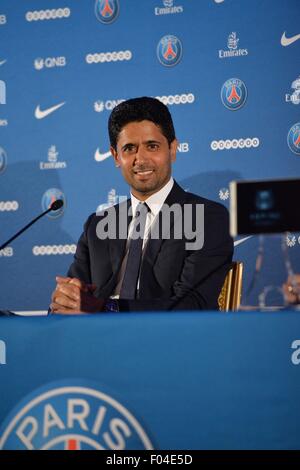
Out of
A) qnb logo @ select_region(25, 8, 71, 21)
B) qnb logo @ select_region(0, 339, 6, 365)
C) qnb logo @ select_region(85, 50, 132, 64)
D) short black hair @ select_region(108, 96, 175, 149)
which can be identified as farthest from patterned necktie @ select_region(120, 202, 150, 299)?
qnb logo @ select_region(25, 8, 71, 21)

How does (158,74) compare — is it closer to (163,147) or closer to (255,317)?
(163,147)

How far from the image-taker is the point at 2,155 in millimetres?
4469

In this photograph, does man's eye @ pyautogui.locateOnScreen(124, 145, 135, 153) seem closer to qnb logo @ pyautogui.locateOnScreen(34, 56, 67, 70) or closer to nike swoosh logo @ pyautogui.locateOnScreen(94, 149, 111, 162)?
nike swoosh logo @ pyautogui.locateOnScreen(94, 149, 111, 162)

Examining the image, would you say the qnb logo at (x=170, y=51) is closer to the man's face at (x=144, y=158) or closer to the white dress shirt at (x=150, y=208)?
the man's face at (x=144, y=158)

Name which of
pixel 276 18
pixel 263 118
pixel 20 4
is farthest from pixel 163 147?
pixel 20 4

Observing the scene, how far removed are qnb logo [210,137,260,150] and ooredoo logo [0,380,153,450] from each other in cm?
271

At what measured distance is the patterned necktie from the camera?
9.78 ft

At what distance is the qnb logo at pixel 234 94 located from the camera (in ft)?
13.3

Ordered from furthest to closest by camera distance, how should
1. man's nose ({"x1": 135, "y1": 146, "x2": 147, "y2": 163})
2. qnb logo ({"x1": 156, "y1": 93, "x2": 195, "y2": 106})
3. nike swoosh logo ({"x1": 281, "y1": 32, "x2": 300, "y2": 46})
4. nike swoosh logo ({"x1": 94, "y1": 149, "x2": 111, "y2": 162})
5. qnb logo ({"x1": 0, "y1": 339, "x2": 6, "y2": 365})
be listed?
1. nike swoosh logo ({"x1": 94, "y1": 149, "x2": 111, "y2": 162})
2. qnb logo ({"x1": 156, "y1": 93, "x2": 195, "y2": 106})
3. nike swoosh logo ({"x1": 281, "y1": 32, "x2": 300, "y2": 46})
4. man's nose ({"x1": 135, "y1": 146, "x2": 147, "y2": 163})
5. qnb logo ({"x1": 0, "y1": 339, "x2": 6, "y2": 365})

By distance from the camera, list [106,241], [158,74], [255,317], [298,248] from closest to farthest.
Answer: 1. [255,317]
2. [106,241]
3. [298,248]
4. [158,74]

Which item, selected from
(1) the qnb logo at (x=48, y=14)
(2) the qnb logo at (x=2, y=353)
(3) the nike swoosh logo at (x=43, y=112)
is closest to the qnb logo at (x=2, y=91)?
(3) the nike swoosh logo at (x=43, y=112)

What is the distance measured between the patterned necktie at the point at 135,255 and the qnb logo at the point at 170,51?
4.30 feet

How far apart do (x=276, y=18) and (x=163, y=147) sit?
1.26 meters

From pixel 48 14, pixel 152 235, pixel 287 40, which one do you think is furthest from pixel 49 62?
pixel 152 235
